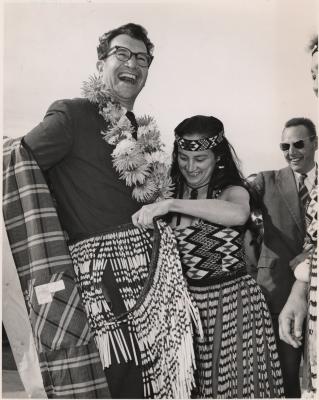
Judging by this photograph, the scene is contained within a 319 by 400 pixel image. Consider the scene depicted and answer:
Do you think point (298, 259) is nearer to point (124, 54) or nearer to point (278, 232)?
point (278, 232)

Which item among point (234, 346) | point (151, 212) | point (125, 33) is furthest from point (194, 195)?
point (125, 33)

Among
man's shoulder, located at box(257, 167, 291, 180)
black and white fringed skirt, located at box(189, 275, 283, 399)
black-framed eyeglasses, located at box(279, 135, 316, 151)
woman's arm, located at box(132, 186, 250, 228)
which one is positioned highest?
black-framed eyeglasses, located at box(279, 135, 316, 151)

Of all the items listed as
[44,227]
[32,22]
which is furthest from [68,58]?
[44,227]

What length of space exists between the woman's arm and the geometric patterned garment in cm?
4

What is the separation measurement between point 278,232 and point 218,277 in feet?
1.14

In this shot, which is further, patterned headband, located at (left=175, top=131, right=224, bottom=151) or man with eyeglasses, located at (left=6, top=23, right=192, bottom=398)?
patterned headband, located at (left=175, top=131, right=224, bottom=151)

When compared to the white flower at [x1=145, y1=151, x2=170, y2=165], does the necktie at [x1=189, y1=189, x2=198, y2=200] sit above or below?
below

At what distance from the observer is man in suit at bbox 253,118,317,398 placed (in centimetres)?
219

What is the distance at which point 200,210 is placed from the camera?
2137mm

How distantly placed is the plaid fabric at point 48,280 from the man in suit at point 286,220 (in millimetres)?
788

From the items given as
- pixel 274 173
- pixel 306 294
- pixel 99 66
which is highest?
pixel 99 66

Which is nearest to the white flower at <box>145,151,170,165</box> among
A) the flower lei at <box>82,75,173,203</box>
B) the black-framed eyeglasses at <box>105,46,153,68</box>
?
the flower lei at <box>82,75,173,203</box>

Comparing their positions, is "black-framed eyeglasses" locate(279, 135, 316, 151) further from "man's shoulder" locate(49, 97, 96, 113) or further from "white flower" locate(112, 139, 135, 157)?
"man's shoulder" locate(49, 97, 96, 113)

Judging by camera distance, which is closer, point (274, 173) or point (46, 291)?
point (46, 291)
